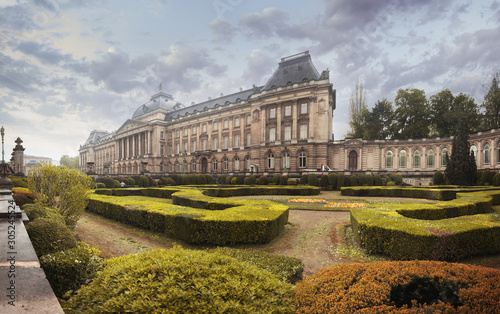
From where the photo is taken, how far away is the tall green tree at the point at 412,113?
144ft

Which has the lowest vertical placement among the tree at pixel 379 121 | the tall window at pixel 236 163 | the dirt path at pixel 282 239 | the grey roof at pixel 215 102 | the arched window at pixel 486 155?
the dirt path at pixel 282 239

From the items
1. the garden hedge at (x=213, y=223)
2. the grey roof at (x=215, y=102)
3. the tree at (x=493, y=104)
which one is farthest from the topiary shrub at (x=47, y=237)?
the tree at (x=493, y=104)

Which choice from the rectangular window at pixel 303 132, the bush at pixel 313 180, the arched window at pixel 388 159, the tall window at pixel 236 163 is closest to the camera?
the bush at pixel 313 180

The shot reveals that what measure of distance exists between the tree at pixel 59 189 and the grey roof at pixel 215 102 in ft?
146

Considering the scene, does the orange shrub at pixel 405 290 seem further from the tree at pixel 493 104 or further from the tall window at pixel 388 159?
the tree at pixel 493 104

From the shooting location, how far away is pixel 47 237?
486 cm

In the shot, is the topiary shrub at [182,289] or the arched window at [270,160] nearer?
the topiary shrub at [182,289]

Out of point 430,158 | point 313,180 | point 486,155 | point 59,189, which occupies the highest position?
point 486,155

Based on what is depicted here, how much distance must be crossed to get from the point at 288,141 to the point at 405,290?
42.3m

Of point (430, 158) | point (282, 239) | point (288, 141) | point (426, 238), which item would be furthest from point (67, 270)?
point (430, 158)

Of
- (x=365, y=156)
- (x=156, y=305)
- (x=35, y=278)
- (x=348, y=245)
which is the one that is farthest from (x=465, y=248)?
(x=365, y=156)

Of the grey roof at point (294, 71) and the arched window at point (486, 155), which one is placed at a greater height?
the grey roof at point (294, 71)

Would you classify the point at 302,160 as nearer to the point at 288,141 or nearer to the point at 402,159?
the point at 288,141

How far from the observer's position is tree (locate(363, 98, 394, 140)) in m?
47.3
